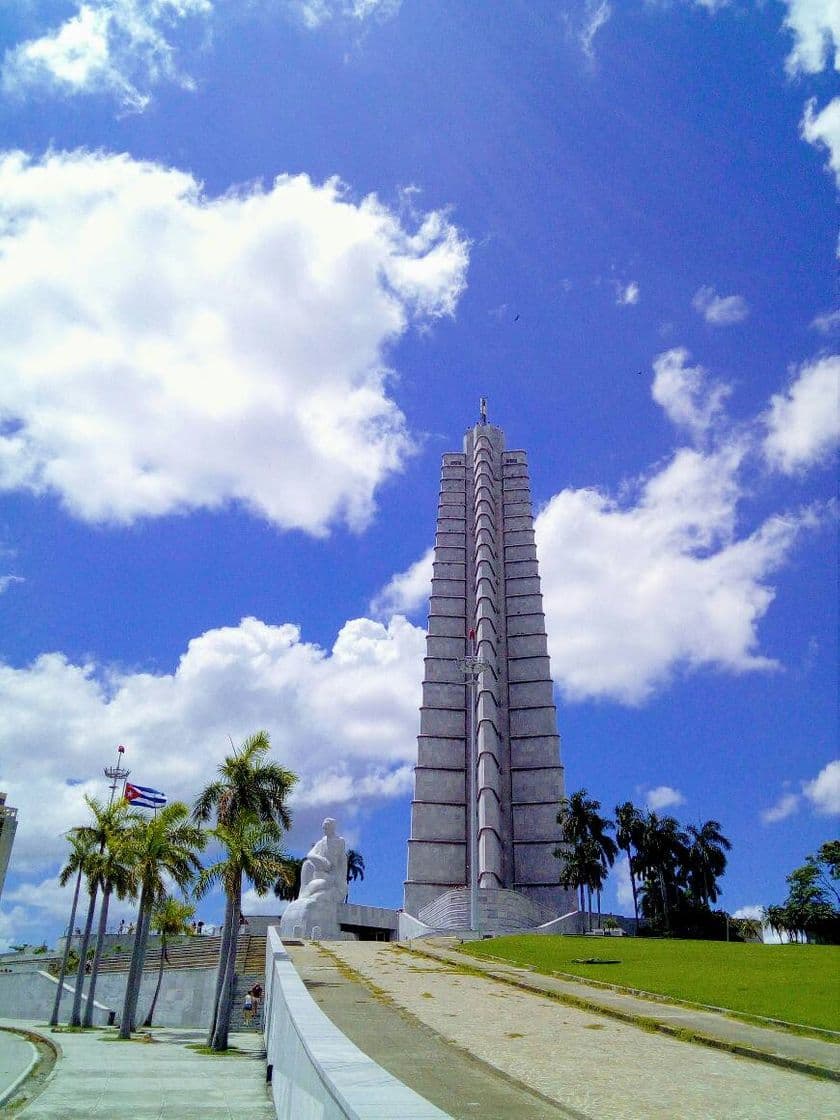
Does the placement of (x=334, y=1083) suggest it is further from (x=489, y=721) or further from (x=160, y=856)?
(x=489, y=721)

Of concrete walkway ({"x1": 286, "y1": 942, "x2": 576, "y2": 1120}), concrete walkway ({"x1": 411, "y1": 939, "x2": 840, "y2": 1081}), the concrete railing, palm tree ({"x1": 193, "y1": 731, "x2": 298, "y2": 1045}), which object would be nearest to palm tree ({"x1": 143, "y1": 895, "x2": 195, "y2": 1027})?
palm tree ({"x1": 193, "y1": 731, "x2": 298, "y2": 1045})

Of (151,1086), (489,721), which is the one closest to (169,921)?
(151,1086)

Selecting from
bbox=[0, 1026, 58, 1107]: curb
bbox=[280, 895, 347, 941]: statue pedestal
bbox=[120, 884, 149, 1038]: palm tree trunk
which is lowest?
bbox=[0, 1026, 58, 1107]: curb

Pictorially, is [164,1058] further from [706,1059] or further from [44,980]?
[44,980]

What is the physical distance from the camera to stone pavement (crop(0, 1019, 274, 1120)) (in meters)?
11.7

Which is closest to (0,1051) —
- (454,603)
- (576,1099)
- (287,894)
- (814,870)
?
(576,1099)

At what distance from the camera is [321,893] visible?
41.0 m

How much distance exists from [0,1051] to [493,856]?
115ft

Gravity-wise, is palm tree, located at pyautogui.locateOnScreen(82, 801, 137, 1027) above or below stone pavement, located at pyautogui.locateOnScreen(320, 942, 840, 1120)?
above

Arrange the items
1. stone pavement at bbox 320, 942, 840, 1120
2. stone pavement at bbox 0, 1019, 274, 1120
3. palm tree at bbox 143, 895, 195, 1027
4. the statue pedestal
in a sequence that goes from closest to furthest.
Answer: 1. stone pavement at bbox 320, 942, 840, 1120
2. stone pavement at bbox 0, 1019, 274, 1120
3. palm tree at bbox 143, 895, 195, 1027
4. the statue pedestal

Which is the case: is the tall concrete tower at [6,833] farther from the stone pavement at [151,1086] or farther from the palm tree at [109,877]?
the stone pavement at [151,1086]

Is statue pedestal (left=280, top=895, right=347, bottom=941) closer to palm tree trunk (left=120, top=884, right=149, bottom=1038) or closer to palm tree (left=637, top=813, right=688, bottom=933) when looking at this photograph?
palm tree trunk (left=120, top=884, right=149, bottom=1038)

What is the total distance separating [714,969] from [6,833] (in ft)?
215

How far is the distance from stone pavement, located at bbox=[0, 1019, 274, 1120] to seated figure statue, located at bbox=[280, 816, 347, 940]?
16379 millimetres
